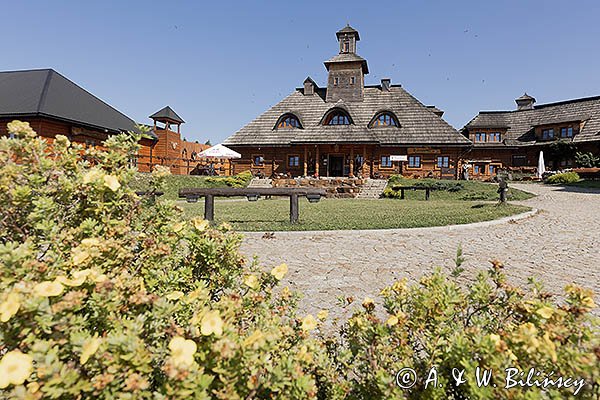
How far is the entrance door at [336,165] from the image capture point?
28.3m

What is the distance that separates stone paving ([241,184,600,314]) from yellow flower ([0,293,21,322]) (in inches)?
108

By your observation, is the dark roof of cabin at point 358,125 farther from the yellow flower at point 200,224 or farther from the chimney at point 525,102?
the yellow flower at point 200,224

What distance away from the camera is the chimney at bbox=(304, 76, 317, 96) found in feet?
101

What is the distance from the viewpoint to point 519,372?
Result: 118 centimetres

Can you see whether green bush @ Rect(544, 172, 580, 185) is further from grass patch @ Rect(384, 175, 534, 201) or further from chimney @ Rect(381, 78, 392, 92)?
chimney @ Rect(381, 78, 392, 92)

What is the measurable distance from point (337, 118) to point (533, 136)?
20.3 meters

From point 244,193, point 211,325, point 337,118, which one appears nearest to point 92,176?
point 211,325

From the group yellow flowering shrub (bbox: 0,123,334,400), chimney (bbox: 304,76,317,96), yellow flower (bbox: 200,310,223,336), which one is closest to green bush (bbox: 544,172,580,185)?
chimney (bbox: 304,76,317,96)

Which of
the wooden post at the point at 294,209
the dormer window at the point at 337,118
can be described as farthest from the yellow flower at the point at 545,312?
the dormer window at the point at 337,118

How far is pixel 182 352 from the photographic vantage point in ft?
3.28

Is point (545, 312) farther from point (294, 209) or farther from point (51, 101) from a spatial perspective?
point (51, 101)

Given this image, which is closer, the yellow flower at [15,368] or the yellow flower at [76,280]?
the yellow flower at [15,368]

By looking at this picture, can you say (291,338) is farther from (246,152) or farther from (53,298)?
(246,152)

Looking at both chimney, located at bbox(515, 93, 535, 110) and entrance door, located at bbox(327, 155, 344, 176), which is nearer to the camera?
entrance door, located at bbox(327, 155, 344, 176)
